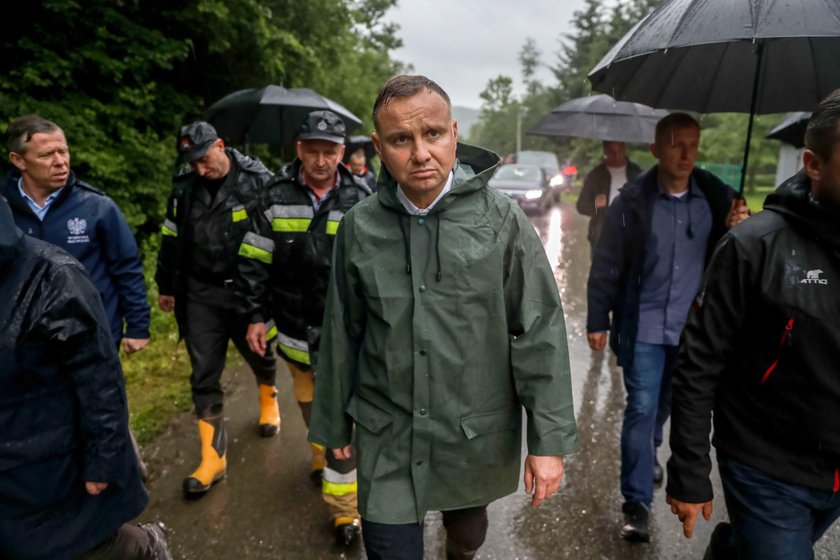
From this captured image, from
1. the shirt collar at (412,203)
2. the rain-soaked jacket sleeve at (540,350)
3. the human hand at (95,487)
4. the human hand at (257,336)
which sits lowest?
the human hand at (95,487)

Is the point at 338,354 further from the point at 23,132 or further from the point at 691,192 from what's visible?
the point at 23,132

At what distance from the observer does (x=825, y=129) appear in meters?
1.92

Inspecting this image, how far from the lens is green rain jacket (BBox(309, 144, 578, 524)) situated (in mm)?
2199

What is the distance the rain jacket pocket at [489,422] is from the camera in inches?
89.3

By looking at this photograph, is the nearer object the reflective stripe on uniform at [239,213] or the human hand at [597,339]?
the human hand at [597,339]

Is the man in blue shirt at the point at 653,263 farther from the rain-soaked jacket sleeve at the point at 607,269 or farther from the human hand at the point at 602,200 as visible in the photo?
the human hand at the point at 602,200

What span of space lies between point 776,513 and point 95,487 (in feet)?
7.97

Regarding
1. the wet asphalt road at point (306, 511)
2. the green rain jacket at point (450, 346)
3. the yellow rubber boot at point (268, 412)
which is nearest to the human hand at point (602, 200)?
the wet asphalt road at point (306, 511)

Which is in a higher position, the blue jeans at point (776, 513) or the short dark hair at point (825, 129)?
the short dark hair at point (825, 129)

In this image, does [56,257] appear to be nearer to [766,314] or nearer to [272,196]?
[272,196]

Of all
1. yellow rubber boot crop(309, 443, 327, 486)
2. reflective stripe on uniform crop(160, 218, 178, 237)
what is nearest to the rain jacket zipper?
yellow rubber boot crop(309, 443, 327, 486)

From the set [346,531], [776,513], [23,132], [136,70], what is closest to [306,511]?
[346,531]

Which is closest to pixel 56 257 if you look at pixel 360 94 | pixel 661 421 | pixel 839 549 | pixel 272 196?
pixel 272 196

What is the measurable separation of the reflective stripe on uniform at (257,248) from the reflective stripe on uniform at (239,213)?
12.5 inches
